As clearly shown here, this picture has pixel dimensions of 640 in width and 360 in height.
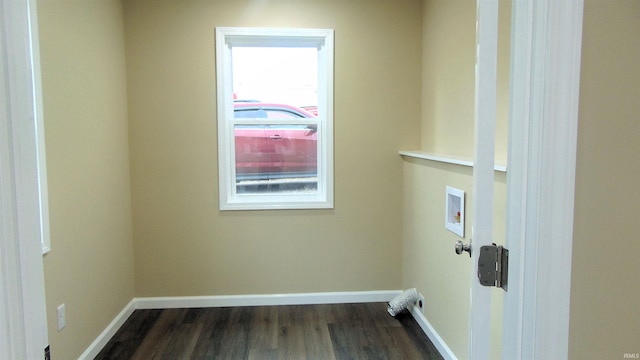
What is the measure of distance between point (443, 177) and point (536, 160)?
1748 millimetres

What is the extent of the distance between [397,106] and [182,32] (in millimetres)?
1761

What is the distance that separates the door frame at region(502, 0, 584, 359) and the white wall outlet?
7.34 ft

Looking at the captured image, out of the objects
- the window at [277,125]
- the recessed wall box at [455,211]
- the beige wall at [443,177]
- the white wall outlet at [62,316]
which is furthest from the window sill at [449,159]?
the white wall outlet at [62,316]

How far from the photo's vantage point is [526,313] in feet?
2.82

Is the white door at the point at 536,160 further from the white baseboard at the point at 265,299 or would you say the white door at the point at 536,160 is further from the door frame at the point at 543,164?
the white baseboard at the point at 265,299

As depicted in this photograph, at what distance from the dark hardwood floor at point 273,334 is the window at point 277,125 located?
33.5 inches

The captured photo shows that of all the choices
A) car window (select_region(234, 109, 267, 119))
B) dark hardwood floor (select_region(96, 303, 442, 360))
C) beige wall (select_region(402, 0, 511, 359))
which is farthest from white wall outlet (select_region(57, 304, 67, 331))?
beige wall (select_region(402, 0, 511, 359))

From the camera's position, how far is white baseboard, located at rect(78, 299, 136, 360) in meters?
2.53

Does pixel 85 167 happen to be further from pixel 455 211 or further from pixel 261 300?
pixel 455 211

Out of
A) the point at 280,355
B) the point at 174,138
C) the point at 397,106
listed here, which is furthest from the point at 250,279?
the point at 397,106

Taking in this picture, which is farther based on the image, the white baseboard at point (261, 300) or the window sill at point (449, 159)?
the white baseboard at point (261, 300)

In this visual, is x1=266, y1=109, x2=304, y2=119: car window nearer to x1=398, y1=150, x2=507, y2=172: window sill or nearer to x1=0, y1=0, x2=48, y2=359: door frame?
x1=398, y1=150, x2=507, y2=172: window sill

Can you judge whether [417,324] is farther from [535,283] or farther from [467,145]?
[535,283]

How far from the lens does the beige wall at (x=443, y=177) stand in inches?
89.3
